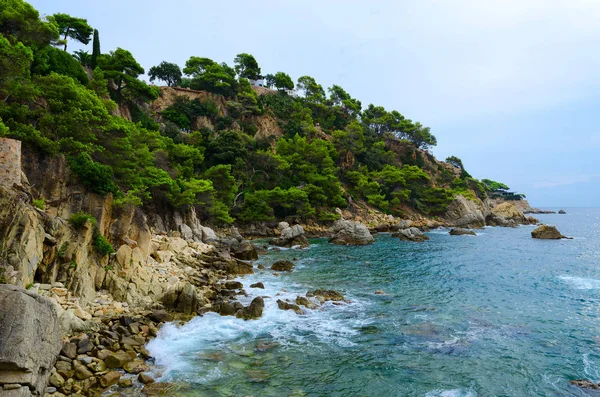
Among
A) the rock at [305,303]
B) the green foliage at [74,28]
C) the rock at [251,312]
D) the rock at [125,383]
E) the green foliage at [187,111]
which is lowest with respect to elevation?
the rock at [125,383]

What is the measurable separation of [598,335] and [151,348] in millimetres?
18795

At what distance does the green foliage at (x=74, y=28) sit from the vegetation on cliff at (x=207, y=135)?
→ 131 millimetres

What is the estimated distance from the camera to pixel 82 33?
4594 centimetres

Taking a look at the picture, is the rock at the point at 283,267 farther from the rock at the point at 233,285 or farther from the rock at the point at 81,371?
the rock at the point at 81,371

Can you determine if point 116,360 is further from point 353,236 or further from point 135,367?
point 353,236

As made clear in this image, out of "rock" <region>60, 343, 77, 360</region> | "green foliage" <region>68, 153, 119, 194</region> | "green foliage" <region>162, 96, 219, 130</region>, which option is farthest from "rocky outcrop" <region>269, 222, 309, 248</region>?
"green foliage" <region>162, 96, 219, 130</region>

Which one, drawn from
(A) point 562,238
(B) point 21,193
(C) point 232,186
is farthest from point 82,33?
(A) point 562,238

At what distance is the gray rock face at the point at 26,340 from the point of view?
790 centimetres

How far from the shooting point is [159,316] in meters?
14.9

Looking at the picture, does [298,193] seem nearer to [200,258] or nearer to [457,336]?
[200,258]

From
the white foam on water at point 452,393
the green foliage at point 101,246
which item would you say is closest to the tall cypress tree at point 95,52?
the green foliage at point 101,246

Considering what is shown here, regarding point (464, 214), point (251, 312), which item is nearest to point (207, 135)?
point (251, 312)

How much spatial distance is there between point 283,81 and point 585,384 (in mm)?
84027

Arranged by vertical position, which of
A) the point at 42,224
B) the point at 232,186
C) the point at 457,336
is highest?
the point at 232,186
